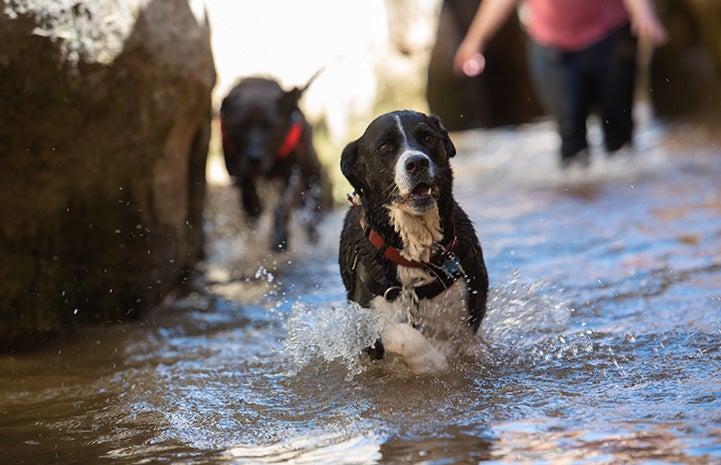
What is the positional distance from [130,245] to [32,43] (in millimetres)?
1447

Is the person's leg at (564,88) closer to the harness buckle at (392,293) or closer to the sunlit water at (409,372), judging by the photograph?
the sunlit water at (409,372)

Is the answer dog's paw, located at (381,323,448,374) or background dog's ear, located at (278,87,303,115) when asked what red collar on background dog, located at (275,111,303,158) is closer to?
background dog's ear, located at (278,87,303,115)

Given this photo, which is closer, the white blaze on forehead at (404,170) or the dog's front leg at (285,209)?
the white blaze on forehead at (404,170)

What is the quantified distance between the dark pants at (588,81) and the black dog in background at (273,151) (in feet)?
7.34

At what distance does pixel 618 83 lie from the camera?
8.86 m

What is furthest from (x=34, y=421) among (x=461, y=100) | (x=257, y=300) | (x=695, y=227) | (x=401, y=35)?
(x=461, y=100)

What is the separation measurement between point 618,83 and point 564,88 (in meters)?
0.46

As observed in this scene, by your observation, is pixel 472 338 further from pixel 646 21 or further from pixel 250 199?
pixel 646 21

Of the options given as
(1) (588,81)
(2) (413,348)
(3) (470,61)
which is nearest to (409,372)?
(2) (413,348)

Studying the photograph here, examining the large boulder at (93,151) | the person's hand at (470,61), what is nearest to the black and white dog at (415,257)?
the large boulder at (93,151)

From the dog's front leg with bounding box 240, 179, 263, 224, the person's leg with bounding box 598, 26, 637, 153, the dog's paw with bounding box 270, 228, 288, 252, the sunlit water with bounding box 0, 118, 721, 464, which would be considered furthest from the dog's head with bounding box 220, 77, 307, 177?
the person's leg with bounding box 598, 26, 637, 153

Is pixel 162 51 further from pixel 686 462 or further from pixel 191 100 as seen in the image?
pixel 686 462

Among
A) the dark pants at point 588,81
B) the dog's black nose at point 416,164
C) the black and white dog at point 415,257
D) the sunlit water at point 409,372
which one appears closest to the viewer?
the sunlit water at point 409,372

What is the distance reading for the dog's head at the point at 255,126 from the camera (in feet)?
25.4
